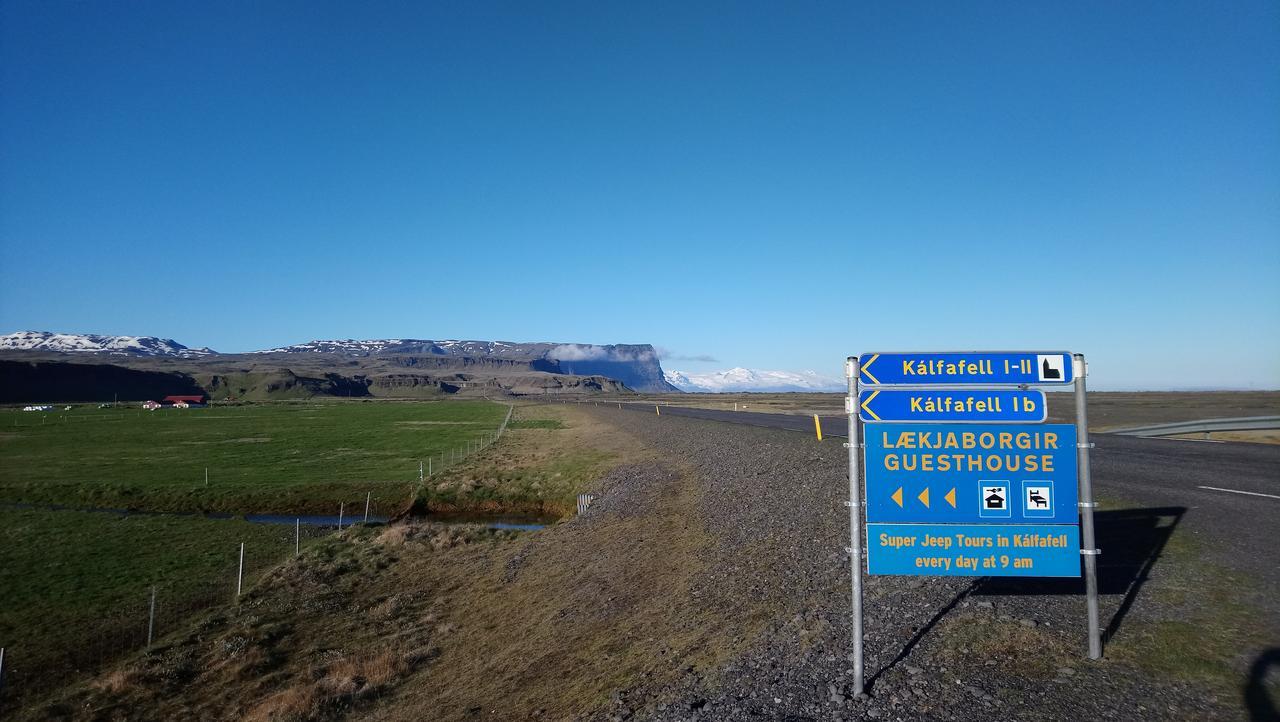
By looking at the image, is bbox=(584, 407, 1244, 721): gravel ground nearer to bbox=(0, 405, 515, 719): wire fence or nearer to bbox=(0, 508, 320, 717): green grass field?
bbox=(0, 405, 515, 719): wire fence

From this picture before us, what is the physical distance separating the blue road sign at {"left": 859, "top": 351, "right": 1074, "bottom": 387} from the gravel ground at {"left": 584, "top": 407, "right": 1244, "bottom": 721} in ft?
9.68

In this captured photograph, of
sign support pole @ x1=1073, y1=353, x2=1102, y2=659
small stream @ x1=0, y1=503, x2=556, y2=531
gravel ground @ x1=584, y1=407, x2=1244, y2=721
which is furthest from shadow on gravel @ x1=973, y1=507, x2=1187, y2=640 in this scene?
small stream @ x1=0, y1=503, x2=556, y2=531

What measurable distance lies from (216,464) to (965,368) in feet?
171

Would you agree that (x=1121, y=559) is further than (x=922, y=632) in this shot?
Yes

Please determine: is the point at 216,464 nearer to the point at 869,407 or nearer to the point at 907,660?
the point at 907,660

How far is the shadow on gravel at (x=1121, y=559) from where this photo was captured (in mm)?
8992

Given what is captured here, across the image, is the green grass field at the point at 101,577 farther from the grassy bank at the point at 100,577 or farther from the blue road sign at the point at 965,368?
the blue road sign at the point at 965,368

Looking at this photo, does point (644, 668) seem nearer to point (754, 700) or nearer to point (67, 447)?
point (754, 700)

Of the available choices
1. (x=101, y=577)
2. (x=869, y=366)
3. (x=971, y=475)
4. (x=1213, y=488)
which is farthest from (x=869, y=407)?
(x=101, y=577)

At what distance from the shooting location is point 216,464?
46.5m

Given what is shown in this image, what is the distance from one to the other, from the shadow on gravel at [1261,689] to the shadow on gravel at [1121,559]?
1.22 metres

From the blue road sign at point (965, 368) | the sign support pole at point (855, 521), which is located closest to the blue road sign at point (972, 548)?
the sign support pole at point (855, 521)

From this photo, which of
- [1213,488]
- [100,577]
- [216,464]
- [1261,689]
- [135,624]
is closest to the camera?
[1261,689]

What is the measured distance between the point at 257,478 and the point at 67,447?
31161 millimetres
